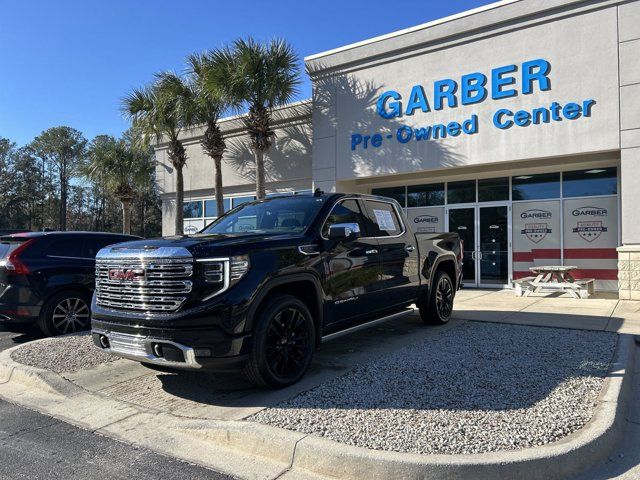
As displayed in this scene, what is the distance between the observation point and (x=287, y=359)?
479cm

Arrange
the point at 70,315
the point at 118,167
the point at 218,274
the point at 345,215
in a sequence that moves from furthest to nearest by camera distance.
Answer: the point at 118,167 → the point at 70,315 → the point at 345,215 → the point at 218,274

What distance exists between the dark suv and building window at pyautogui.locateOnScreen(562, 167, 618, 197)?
442 inches

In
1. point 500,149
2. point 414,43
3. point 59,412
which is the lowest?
point 59,412

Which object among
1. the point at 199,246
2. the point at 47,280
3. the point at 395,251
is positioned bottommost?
the point at 47,280

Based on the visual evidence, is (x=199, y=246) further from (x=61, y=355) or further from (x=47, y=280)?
(x=47, y=280)

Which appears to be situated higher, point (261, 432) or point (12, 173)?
point (12, 173)

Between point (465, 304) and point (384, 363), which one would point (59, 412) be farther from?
point (465, 304)

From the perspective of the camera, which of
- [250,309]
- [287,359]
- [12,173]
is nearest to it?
[250,309]

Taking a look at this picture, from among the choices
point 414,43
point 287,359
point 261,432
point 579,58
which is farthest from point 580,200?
point 261,432

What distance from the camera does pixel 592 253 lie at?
12664 millimetres

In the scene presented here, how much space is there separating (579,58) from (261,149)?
29.2ft

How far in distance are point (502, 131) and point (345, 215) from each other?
8062mm

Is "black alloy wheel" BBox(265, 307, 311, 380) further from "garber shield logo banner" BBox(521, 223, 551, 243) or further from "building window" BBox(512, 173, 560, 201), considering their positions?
"building window" BBox(512, 173, 560, 201)

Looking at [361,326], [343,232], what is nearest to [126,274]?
[343,232]
